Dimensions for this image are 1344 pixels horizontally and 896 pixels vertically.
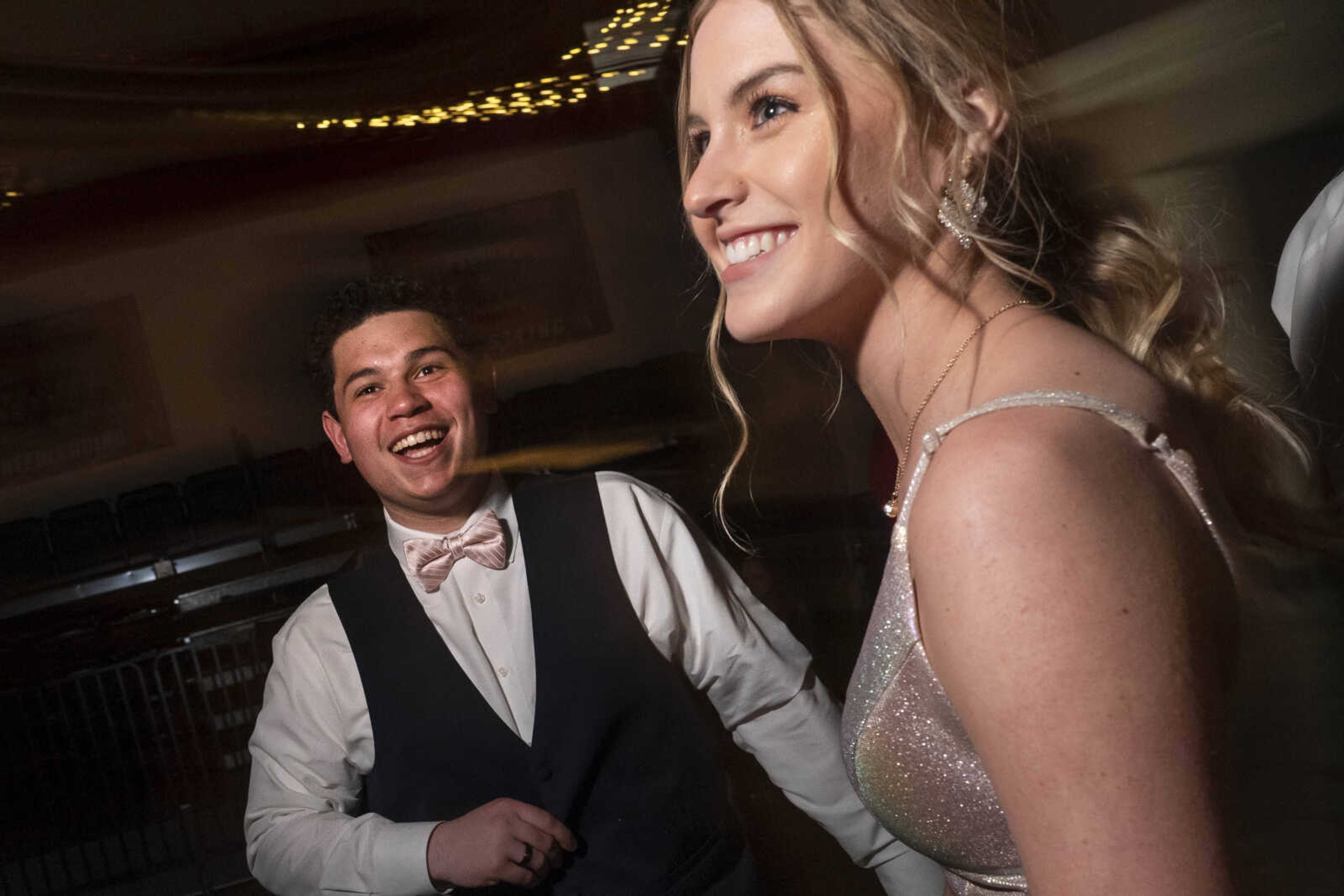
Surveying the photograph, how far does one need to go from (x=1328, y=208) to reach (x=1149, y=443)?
80 cm

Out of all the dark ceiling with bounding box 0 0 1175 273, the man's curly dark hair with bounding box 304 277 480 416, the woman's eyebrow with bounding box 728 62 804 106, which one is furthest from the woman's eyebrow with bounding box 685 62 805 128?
the man's curly dark hair with bounding box 304 277 480 416

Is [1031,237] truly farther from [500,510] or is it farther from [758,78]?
[500,510]

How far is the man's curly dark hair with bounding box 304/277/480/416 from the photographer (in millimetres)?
680

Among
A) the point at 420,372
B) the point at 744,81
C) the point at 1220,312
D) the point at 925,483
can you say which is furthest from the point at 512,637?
the point at 1220,312

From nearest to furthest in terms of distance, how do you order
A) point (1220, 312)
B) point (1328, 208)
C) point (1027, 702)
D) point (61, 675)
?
point (1027, 702) → point (61, 675) → point (1220, 312) → point (1328, 208)

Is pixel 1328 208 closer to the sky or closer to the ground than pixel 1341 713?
closer to the sky

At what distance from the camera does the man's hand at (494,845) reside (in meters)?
0.68

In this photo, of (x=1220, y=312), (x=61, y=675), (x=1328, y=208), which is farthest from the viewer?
(x=1328, y=208)

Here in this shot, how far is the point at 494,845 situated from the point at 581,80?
0.60 metres

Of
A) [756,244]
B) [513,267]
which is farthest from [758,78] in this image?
[513,267]

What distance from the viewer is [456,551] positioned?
27.9 inches

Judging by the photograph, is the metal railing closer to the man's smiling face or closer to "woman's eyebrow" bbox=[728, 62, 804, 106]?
the man's smiling face

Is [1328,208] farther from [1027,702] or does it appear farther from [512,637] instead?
[512,637]

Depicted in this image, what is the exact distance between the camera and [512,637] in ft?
2.35
